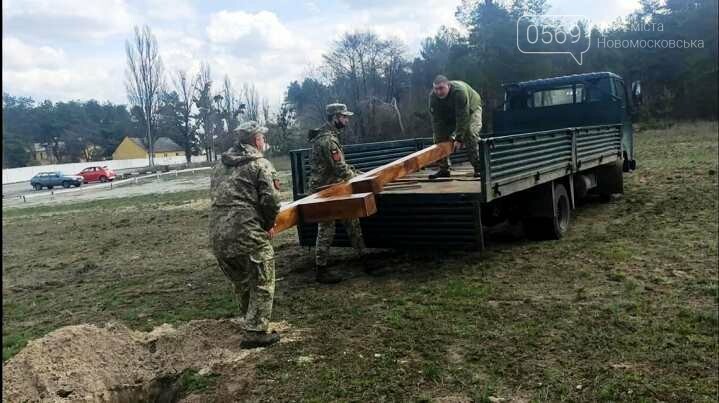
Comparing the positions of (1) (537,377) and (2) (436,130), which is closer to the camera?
(1) (537,377)

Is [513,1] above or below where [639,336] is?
above

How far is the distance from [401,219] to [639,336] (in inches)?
105

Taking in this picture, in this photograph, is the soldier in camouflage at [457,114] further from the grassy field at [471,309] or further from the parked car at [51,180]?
the parked car at [51,180]

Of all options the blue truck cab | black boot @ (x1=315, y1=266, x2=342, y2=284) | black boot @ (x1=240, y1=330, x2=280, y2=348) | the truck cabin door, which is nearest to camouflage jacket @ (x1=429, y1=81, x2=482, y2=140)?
black boot @ (x1=315, y1=266, x2=342, y2=284)

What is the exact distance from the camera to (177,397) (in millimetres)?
3646

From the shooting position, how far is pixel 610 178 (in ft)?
32.0

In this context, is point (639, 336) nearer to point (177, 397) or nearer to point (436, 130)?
point (177, 397)

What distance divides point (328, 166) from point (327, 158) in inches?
3.8

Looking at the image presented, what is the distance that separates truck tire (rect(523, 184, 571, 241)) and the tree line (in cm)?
596

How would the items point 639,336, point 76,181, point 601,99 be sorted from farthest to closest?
point 76,181, point 601,99, point 639,336

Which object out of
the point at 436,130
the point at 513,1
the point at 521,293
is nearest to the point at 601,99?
the point at 436,130

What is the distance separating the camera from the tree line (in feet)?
56.2

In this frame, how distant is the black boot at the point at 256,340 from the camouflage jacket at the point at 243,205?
2.01ft
